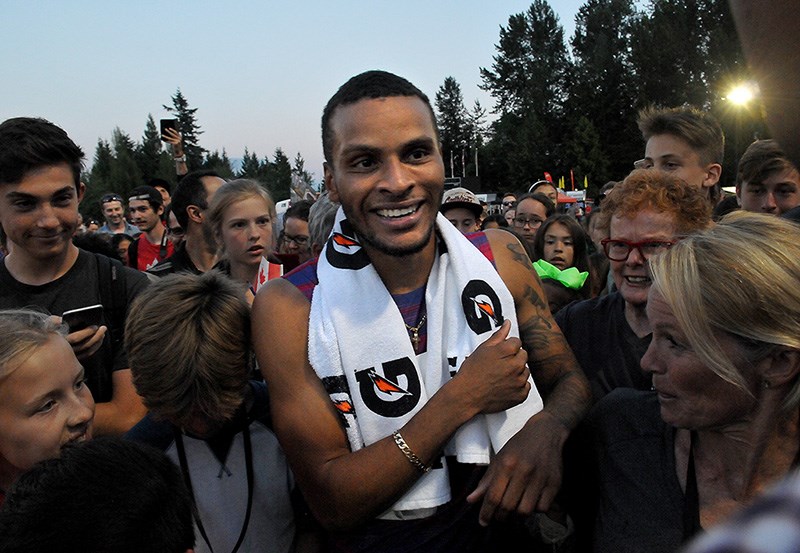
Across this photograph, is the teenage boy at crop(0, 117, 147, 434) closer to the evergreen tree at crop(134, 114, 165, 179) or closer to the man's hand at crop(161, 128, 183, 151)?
the man's hand at crop(161, 128, 183, 151)

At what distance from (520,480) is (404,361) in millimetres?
465

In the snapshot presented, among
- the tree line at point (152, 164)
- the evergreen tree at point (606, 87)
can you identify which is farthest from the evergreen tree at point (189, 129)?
the evergreen tree at point (606, 87)

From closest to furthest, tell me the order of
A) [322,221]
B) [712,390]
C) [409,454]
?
[712,390]
[409,454]
[322,221]

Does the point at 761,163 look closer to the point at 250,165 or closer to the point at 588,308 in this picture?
the point at 588,308

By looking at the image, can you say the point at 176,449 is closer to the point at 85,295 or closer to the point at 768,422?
the point at 85,295

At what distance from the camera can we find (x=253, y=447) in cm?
225

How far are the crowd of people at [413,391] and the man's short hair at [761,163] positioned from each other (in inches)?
73.9

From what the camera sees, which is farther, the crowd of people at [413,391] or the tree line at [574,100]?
the tree line at [574,100]

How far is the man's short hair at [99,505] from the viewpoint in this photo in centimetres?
138

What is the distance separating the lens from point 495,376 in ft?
6.14

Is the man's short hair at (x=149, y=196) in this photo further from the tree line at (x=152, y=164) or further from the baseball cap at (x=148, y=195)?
the tree line at (x=152, y=164)

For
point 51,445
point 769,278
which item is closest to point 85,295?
point 51,445

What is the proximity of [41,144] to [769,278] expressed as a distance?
2.81 m

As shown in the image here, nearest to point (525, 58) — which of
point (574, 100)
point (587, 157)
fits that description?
point (574, 100)
